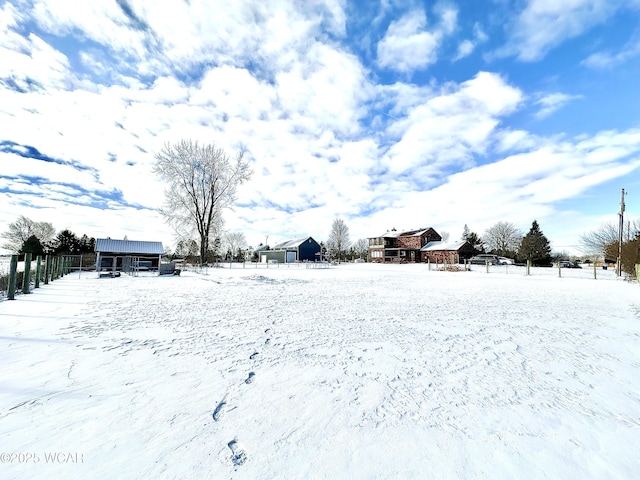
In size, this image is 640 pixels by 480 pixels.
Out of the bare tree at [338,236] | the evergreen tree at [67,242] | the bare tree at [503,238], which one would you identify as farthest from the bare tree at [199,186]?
the bare tree at [503,238]

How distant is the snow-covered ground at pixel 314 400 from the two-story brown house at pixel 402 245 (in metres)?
48.8

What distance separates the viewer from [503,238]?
197 feet

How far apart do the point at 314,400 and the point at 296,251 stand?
165 ft

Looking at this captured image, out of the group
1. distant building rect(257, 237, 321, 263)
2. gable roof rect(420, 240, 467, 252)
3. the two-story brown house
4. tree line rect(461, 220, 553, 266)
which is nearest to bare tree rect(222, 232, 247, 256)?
distant building rect(257, 237, 321, 263)

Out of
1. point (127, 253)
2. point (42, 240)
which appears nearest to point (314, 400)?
point (127, 253)

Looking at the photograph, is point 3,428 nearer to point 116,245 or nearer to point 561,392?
point 561,392

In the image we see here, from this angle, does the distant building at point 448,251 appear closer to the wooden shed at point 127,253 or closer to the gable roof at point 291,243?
the gable roof at point 291,243

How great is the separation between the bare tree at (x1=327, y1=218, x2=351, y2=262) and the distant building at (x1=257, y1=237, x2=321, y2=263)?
12.0m

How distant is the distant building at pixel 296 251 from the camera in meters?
53.0

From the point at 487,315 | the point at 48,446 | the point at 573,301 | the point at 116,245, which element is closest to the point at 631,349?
the point at 487,315

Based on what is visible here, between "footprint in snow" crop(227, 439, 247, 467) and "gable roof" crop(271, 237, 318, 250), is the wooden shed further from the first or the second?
"footprint in snow" crop(227, 439, 247, 467)

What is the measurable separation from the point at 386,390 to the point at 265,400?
138 cm

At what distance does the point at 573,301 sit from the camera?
32.3ft

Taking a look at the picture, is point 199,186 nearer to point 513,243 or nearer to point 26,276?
point 26,276
